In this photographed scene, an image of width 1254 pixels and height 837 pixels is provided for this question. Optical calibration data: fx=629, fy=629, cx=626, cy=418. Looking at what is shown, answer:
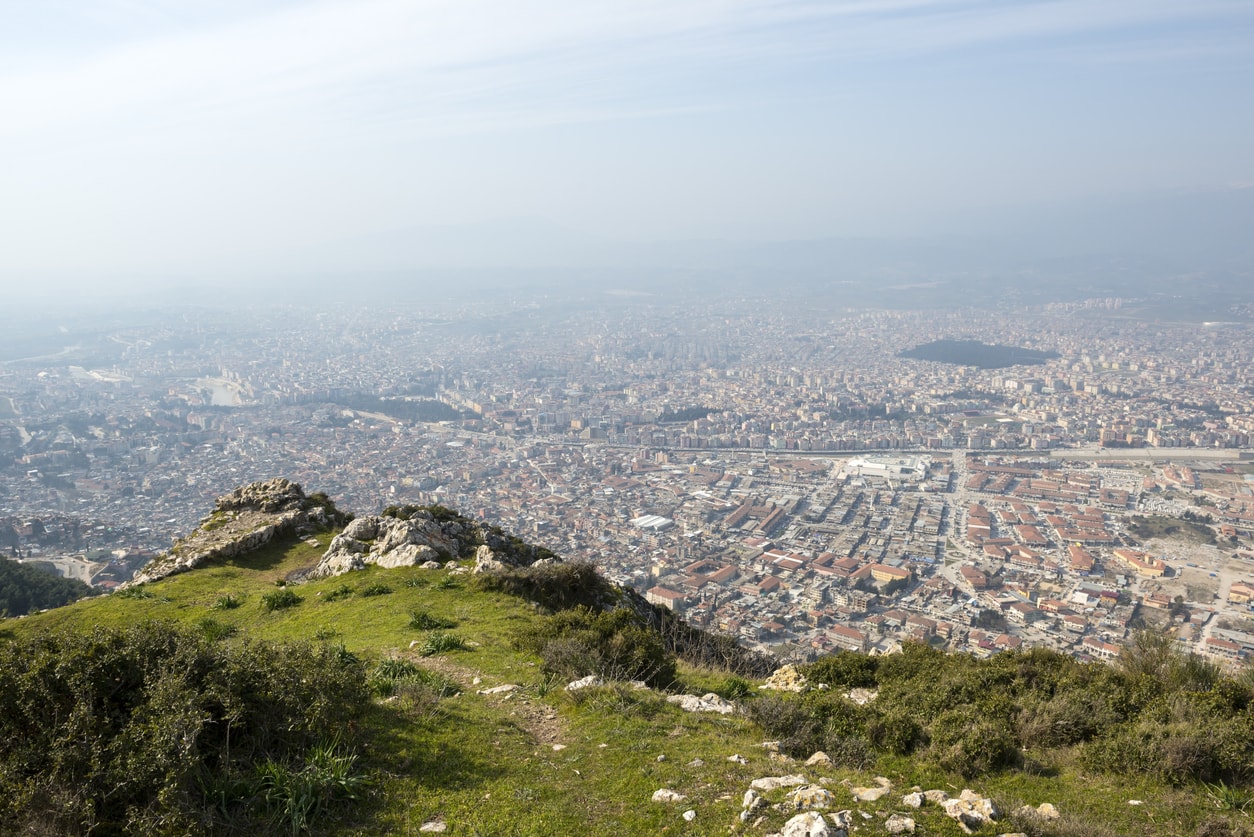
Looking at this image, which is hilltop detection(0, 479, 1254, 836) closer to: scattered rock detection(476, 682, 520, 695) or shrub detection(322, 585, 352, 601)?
scattered rock detection(476, 682, 520, 695)

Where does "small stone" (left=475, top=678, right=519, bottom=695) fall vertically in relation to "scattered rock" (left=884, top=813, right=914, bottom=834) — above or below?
below

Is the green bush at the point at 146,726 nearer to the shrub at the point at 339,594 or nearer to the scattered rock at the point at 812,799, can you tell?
the scattered rock at the point at 812,799

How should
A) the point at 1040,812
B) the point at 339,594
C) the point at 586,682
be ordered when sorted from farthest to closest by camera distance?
1. the point at 339,594
2. the point at 586,682
3. the point at 1040,812

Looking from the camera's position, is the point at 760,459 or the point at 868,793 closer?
the point at 868,793

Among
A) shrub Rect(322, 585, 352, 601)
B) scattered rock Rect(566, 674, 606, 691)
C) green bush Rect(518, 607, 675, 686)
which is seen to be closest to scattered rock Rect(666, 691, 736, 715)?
green bush Rect(518, 607, 675, 686)

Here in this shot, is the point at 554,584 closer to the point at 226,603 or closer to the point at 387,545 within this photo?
the point at 387,545

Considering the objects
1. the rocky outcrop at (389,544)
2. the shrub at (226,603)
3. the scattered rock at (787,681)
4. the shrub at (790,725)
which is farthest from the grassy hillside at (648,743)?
the rocky outcrop at (389,544)

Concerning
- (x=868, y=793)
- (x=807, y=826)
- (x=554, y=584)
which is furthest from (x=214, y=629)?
(x=868, y=793)
